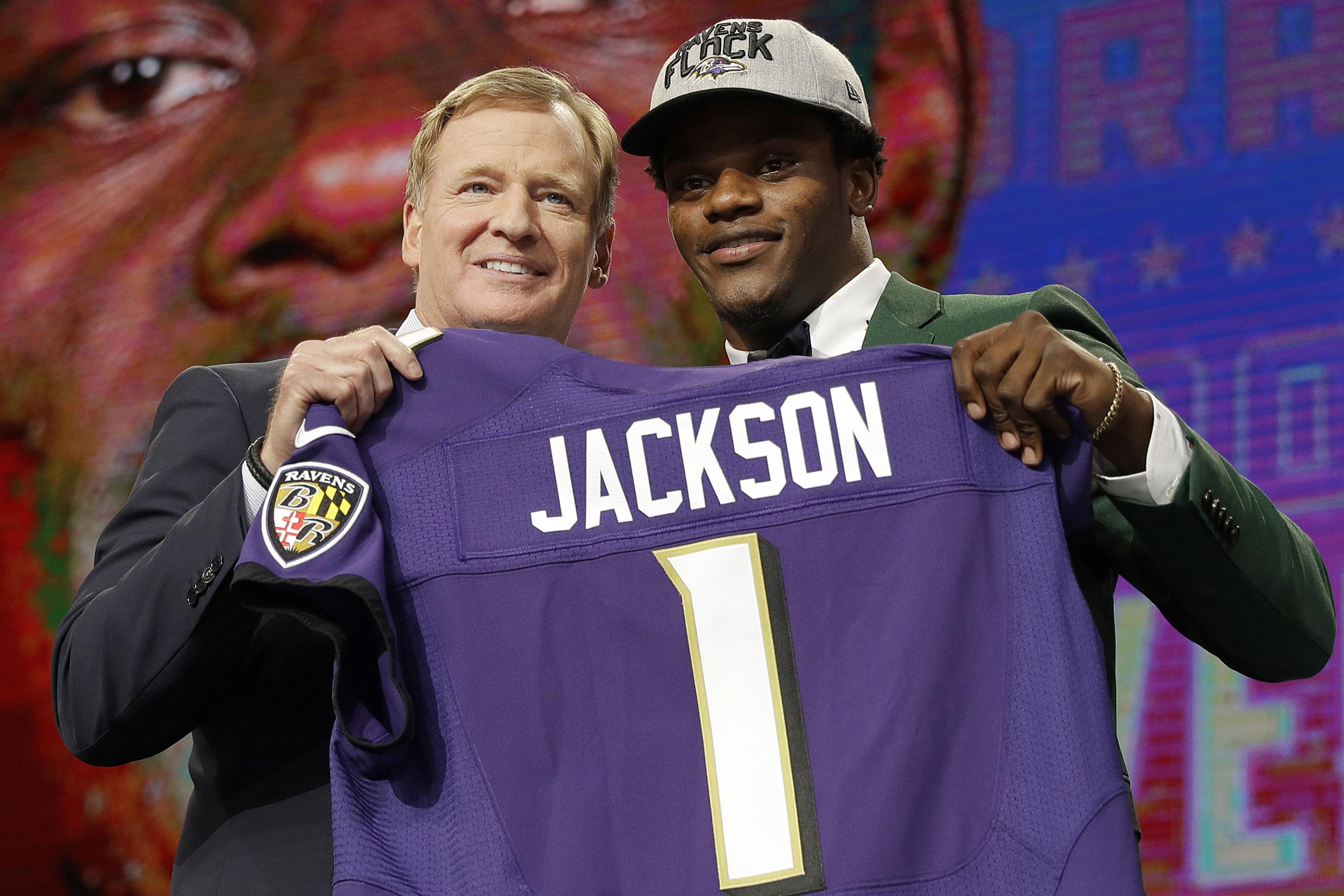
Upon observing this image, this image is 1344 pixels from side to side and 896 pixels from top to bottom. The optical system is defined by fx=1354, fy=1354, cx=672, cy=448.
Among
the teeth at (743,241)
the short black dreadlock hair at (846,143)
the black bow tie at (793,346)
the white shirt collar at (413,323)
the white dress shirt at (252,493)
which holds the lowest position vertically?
the white dress shirt at (252,493)

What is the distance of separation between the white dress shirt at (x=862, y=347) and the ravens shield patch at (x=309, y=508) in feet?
1.64

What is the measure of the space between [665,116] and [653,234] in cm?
157

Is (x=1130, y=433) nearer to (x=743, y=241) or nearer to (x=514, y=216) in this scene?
(x=743, y=241)

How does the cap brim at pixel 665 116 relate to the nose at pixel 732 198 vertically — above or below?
above

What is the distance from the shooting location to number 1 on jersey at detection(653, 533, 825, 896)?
1.18 meters

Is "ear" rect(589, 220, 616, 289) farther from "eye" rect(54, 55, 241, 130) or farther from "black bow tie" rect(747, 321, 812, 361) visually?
"eye" rect(54, 55, 241, 130)

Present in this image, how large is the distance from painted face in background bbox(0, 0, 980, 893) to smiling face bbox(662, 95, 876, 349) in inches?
56.0

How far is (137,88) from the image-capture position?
379 centimetres

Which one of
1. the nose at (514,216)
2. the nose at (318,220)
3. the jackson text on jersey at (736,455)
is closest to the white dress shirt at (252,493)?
the jackson text on jersey at (736,455)

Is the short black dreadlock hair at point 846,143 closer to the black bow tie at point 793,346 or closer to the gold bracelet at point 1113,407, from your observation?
the black bow tie at point 793,346

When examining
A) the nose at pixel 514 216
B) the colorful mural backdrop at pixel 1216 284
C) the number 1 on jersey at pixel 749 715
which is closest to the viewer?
the number 1 on jersey at pixel 749 715

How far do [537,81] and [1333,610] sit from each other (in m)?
1.11

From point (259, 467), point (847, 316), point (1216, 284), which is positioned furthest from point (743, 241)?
point (1216, 284)

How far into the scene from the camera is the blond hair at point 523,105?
1669 mm
